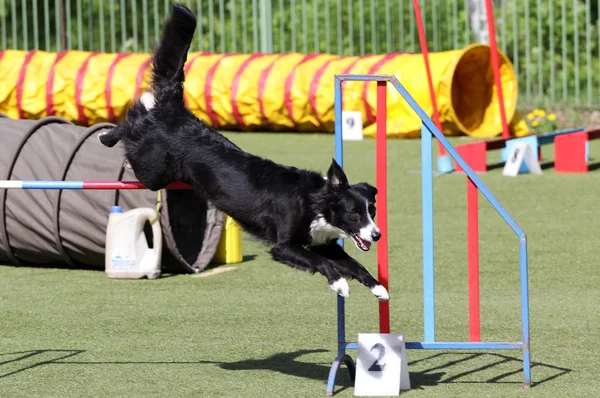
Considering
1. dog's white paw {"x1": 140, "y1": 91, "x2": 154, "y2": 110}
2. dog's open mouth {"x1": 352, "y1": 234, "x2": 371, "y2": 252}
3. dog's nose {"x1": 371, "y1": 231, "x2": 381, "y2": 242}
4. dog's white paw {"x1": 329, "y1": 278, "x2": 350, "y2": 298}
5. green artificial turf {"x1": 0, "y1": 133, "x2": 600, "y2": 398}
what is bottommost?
green artificial turf {"x1": 0, "y1": 133, "x2": 600, "y2": 398}

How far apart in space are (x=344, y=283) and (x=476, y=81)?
38.7 ft

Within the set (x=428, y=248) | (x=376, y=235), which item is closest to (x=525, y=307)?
(x=428, y=248)

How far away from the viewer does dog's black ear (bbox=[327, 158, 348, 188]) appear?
480 cm

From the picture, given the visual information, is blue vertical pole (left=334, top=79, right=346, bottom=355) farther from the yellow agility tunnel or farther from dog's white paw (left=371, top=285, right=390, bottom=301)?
the yellow agility tunnel

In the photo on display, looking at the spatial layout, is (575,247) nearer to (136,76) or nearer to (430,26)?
(136,76)

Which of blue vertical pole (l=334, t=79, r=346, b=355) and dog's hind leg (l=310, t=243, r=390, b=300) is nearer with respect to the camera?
dog's hind leg (l=310, t=243, r=390, b=300)

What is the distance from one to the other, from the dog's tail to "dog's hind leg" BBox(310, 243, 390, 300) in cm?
108

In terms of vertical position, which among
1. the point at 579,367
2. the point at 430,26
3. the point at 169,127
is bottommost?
the point at 579,367

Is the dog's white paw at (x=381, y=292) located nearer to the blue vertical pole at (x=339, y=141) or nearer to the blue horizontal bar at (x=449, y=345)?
the blue vertical pole at (x=339, y=141)

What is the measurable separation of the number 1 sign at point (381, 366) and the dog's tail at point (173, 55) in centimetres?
148

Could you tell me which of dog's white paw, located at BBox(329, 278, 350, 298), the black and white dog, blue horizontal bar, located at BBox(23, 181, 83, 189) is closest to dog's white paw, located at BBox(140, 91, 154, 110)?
the black and white dog

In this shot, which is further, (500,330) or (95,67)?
(95,67)

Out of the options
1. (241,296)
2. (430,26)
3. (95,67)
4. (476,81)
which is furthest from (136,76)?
(241,296)

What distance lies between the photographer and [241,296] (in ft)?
24.1
